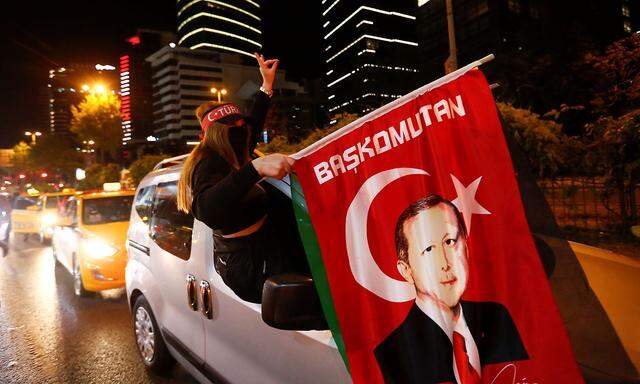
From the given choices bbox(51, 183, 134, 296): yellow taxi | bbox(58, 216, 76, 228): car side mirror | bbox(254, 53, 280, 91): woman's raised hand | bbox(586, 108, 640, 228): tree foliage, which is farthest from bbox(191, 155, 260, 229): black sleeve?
bbox(58, 216, 76, 228): car side mirror

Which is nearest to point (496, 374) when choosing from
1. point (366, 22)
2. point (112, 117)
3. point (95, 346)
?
point (95, 346)

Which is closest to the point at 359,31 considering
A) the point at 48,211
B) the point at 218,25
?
the point at 218,25

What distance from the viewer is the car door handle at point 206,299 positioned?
2.83 metres

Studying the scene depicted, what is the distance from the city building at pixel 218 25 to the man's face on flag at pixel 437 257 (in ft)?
498

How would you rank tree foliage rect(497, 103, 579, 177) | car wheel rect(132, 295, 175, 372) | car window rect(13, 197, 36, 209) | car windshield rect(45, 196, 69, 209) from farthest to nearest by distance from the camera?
car window rect(13, 197, 36, 209) → car windshield rect(45, 196, 69, 209) → tree foliage rect(497, 103, 579, 177) → car wheel rect(132, 295, 175, 372)

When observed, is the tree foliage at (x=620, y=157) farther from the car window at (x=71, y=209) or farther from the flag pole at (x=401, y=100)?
the car window at (x=71, y=209)

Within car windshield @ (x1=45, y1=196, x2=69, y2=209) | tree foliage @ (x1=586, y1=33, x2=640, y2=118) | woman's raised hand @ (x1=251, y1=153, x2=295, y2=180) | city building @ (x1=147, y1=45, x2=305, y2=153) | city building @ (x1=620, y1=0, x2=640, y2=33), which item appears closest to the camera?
woman's raised hand @ (x1=251, y1=153, x2=295, y2=180)

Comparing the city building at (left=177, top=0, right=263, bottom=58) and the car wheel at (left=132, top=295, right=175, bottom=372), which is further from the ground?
the city building at (left=177, top=0, right=263, bottom=58)

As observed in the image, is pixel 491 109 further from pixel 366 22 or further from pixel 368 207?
pixel 366 22

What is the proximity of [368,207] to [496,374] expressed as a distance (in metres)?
0.69

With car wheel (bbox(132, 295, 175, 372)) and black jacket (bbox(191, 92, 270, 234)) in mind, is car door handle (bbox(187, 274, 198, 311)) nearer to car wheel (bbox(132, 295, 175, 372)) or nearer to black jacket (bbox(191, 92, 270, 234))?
black jacket (bbox(191, 92, 270, 234))

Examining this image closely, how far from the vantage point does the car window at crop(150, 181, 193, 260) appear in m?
3.32

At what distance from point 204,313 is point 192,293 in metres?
0.21

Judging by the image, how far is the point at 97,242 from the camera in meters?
6.91
